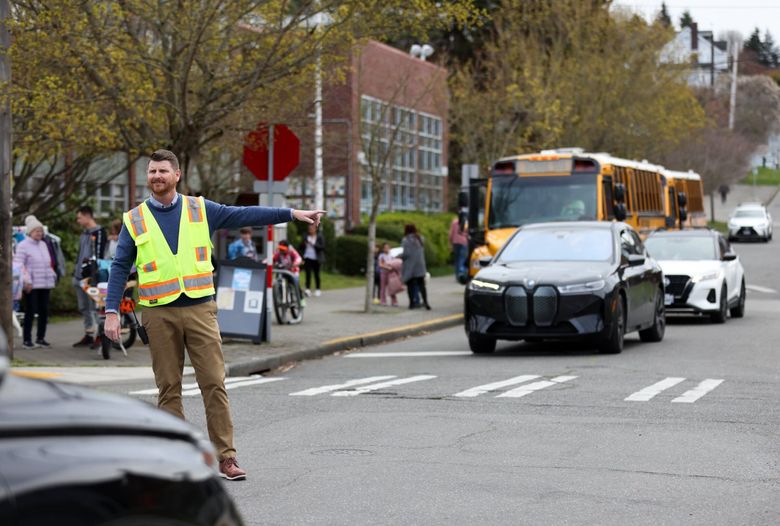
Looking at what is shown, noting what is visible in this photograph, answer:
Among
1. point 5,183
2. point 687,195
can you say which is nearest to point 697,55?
point 687,195

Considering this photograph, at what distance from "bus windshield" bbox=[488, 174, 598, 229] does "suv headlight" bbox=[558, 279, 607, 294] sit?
8848 mm

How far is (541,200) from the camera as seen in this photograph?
26281 mm

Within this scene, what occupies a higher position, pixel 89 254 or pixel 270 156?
pixel 270 156

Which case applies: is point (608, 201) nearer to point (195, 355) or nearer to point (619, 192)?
point (619, 192)

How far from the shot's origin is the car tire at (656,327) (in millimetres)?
19469

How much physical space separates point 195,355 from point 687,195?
34246 mm

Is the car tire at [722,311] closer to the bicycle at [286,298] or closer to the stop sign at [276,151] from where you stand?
→ the bicycle at [286,298]

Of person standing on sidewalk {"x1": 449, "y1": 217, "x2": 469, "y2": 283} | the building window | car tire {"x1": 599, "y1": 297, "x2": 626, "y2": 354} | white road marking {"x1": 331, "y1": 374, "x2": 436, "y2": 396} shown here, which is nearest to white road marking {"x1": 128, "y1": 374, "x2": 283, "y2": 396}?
white road marking {"x1": 331, "y1": 374, "x2": 436, "y2": 396}

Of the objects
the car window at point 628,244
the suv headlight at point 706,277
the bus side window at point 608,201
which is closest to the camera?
the car window at point 628,244

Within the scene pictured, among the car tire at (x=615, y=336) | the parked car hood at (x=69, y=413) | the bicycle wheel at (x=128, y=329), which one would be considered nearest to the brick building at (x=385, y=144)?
the bicycle wheel at (x=128, y=329)

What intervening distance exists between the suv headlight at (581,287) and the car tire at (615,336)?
41 cm

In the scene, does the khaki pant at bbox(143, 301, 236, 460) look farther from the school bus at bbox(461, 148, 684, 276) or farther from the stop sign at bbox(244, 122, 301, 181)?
the school bus at bbox(461, 148, 684, 276)

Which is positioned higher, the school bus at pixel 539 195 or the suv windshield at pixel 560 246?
the school bus at pixel 539 195

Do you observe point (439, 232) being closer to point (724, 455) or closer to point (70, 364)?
point (70, 364)
